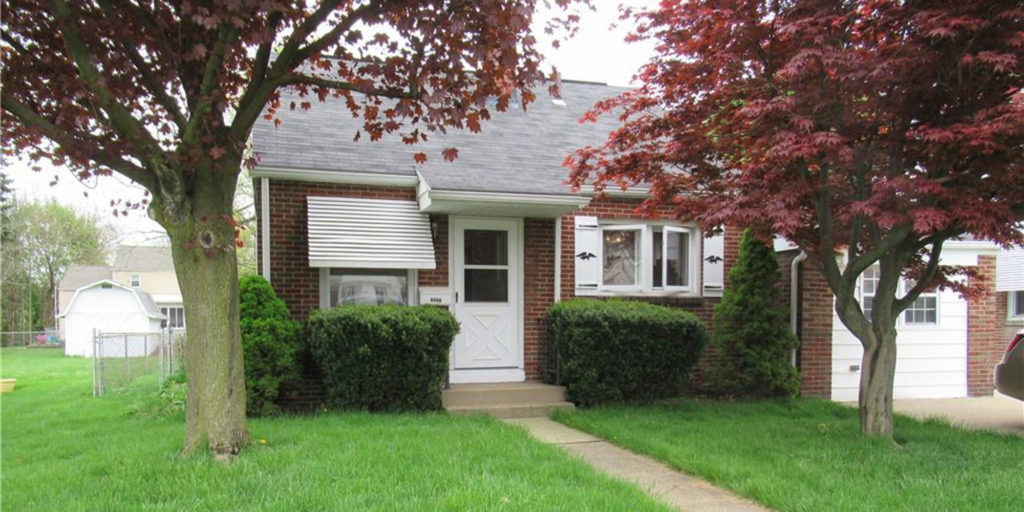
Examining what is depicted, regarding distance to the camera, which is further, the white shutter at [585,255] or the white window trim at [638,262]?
the white window trim at [638,262]

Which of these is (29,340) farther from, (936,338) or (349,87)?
(936,338)

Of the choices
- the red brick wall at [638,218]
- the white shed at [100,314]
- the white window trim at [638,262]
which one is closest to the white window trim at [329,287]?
the red brick wall at [638,218]

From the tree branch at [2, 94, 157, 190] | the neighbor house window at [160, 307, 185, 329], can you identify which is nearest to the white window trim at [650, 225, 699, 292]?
the tree branch at [2, 94, 157, 190]

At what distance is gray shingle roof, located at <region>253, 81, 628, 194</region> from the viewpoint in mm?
7988

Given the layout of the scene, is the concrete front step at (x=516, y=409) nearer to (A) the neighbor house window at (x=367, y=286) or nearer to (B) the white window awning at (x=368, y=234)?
(A) the neighbor house window at (x=367, y=286)

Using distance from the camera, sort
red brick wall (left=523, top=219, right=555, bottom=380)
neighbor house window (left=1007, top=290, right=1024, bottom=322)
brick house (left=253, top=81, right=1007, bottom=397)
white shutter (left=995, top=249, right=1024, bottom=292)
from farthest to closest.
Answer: neighbor house window (left=1007, top=290, right=1024, bottom=322) → white shutter (left=995, top=249, right=1024, bottom=292) → red brick wall (left=523, top=219, right=555, bottom=380) → brick house (left=253, top=81, right=1007, bottom=397)

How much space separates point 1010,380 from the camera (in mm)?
7840

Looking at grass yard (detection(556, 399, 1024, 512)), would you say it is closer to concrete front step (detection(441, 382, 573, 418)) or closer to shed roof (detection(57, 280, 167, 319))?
concrete front step (detection(441, 382, 573, 418))

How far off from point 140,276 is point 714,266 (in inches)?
1638

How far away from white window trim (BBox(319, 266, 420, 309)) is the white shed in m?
27.5

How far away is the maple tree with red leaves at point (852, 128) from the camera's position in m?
5.05

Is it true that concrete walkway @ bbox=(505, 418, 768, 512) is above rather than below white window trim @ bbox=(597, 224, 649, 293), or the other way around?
below

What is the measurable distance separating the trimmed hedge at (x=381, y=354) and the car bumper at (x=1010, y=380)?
6.75 meters

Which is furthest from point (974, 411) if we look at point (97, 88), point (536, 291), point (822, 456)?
point (97, 88)
